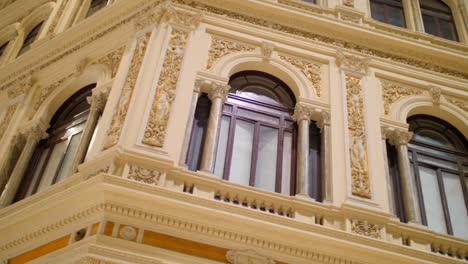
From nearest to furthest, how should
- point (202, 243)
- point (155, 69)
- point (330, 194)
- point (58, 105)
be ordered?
point (202, 243), point (330, 194), point (155, 69), point (58, 105)

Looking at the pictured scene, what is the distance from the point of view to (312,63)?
1091cm

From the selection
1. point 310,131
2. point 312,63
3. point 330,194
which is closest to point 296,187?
point 330,194

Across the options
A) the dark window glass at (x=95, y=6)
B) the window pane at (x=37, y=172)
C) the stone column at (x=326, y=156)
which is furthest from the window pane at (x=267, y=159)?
the dark window glass at (x=95, y=6)

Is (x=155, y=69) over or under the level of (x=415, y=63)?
under

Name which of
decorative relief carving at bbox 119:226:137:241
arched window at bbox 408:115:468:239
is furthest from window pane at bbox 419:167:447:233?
decorative relief carving at bbox 119:226:137:241

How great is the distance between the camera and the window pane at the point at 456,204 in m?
9.55

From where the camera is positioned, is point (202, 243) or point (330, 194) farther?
point (330, 194)

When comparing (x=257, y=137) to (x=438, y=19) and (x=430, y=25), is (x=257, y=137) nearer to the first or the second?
(x=430, y=25)

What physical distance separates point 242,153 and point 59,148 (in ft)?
11.6

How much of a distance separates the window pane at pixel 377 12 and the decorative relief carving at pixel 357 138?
2.95 m

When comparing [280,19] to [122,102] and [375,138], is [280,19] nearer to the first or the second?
[375,138]

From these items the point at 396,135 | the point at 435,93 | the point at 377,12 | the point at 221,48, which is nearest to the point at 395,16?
the point at 377,12

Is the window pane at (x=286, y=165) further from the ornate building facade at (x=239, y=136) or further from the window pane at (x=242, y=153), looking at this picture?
the window pane at (x=242, y=153)

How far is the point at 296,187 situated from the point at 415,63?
4.37m
